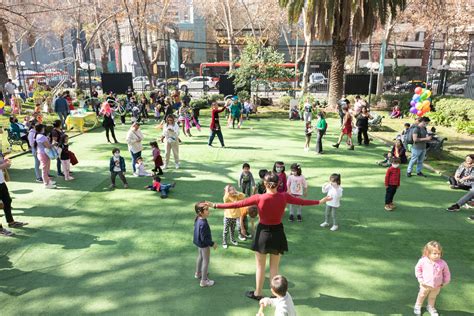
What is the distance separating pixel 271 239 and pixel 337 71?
69.1 ft

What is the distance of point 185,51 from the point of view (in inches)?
2581

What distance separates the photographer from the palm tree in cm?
2164

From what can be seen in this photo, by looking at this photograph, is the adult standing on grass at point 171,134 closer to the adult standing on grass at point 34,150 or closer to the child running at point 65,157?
the child running at point 65,157

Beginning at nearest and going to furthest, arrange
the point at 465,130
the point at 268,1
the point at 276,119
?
1. the point at 465,130
2. the point at 276,119
3. the point at 268,1

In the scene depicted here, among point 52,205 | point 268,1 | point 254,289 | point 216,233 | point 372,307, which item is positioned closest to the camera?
point 372,307

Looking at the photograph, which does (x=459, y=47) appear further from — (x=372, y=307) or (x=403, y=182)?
(x=372, y=307)

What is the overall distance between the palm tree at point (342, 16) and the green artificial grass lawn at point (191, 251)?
13.3 meters

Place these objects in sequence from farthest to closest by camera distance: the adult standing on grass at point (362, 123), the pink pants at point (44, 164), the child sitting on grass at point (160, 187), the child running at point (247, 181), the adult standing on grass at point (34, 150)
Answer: the adult standing on grass at point (362, 123)
the adult standing on grass at point (34, 150)
the pink pants at point (44, 164)
the child sitting on grass at point (160, 187)
the child running at point (247, 181)

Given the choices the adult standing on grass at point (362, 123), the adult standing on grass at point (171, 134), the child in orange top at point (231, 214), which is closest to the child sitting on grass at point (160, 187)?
the adult standing on grass at point (171, 134)

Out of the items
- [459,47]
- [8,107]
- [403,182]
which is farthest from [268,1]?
[403,182]

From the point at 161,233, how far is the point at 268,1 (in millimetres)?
37587

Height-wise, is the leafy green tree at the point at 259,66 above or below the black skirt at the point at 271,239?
above

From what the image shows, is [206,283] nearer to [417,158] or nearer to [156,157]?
[156,157]

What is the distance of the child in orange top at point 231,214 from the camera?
7.00 m
